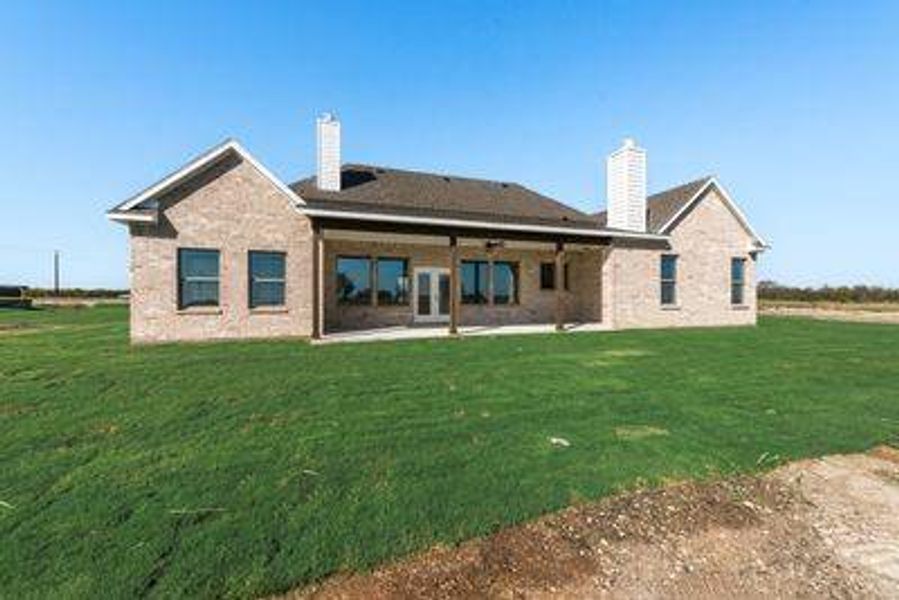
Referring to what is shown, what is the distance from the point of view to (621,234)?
20.0 m

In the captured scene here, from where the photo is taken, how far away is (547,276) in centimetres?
2272

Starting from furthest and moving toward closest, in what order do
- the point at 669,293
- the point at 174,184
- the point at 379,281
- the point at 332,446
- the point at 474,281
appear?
the point at 669,293 → the point at 474,281 → the point at 379,281 → the point at 174,184 → the point at 332,446

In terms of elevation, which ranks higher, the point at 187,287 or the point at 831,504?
the point at 187,287

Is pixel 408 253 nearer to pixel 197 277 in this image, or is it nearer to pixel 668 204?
pixel 197 277

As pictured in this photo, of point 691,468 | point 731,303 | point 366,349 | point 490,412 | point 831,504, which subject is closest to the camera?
point 831,504

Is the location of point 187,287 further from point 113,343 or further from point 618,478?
point 618,478

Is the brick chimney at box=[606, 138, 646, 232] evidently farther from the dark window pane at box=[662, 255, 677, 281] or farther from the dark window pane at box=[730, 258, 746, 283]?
the dark window pane at box=[730, 258, 746, 283]

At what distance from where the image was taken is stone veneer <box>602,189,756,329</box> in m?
20.6

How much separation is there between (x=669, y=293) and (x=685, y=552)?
19859 millimetres

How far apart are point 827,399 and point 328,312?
49.3ft

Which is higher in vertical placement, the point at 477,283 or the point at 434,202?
the point at 434,202

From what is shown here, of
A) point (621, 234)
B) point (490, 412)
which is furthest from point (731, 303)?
point (490, 412)

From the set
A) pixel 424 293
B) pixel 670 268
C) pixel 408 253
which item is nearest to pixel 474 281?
pixel 424 293

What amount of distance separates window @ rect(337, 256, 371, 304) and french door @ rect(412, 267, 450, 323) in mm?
2004
